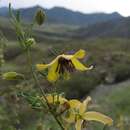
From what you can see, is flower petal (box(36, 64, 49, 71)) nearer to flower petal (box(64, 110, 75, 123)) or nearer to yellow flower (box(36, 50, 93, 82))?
yellow flower (box(36, 50, 93, 82))

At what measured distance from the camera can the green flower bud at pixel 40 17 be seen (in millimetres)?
2154

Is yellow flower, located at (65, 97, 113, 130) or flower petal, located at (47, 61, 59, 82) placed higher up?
flower petal, located at (47, 61, 59, 82)

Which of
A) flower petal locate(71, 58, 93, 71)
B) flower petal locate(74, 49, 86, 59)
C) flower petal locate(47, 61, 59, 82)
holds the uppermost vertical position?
flower petal locate(74, 49, 86, 59)

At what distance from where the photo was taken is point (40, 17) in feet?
7.18

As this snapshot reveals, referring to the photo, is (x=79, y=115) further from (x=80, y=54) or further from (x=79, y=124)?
A: (x=80, y=54)

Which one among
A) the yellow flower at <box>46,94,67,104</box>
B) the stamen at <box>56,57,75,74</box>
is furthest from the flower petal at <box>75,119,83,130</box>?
the stamen at <box>56,57,75,74</box>

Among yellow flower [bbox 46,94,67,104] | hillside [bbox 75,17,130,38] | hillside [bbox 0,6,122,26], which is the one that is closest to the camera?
yellow flower [bbox 46,94,67,104]

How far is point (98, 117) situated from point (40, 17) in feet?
1.57

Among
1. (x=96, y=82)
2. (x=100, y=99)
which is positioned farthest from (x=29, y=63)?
(x=96, y=82)

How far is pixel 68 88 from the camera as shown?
626 inches

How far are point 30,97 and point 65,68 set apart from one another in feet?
0.60

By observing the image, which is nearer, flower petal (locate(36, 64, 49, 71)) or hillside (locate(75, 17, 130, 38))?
flower petal (locate(36, 64, 49, 71))

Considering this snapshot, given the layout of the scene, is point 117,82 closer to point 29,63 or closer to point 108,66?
point 108,66

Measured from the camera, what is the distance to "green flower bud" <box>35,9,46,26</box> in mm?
2154
